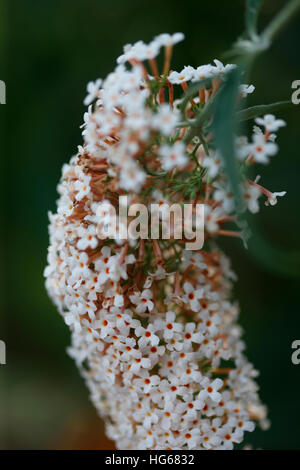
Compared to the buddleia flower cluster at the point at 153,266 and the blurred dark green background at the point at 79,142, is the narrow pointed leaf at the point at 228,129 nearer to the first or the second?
the buddleia flower cluster at the point at 153,266

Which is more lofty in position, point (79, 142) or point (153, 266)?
point (79, 142)

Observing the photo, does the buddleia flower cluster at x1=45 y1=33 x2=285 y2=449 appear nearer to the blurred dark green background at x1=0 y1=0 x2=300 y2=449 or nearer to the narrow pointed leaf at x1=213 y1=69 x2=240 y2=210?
the narrow pointed leaf at x1=213 y1=69 x2=240 y2=210

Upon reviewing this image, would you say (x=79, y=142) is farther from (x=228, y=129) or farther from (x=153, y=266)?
(x=228, y=129)

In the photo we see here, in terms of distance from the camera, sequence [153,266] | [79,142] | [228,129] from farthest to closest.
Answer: [79,142] → [153,266] → [228,129]

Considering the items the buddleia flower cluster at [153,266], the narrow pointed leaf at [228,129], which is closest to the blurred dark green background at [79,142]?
the buddleia flower cluster at [153,266]

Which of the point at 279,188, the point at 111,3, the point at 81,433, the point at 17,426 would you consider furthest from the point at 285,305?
the point at 17,426

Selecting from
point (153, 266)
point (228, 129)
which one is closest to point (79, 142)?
point (153, 266)
